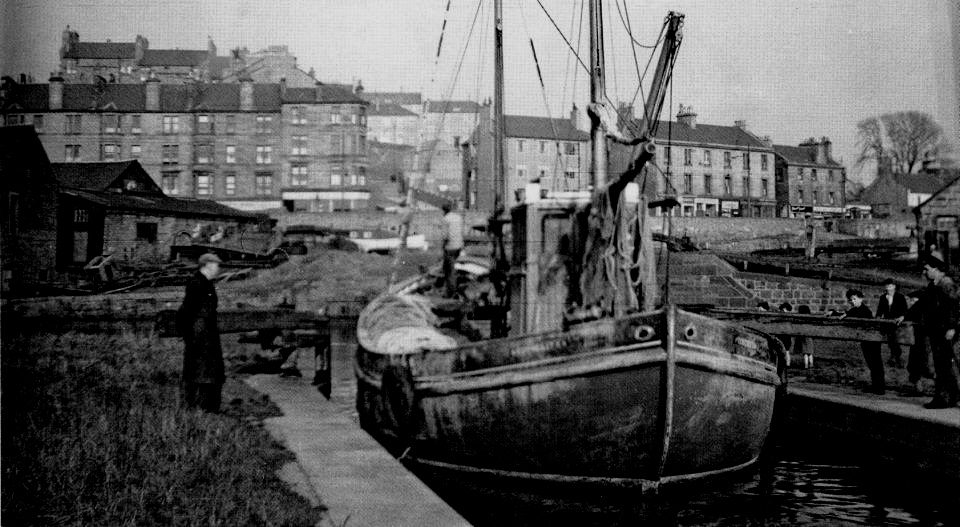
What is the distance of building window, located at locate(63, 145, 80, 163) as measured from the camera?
19.5 m

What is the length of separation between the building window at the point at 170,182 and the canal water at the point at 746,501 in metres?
14.5

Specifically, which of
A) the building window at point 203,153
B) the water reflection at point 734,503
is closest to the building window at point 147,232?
the building window at point 203,153

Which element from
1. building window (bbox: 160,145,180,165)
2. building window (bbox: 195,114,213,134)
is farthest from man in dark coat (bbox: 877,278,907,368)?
building window (bbox: 160,145,180,165)

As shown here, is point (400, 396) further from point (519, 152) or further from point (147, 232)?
point (519, 152)

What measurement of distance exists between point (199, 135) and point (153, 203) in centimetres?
224

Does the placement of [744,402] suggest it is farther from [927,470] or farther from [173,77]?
[173,77]

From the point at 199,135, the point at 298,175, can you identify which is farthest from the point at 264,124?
the point at 298,175

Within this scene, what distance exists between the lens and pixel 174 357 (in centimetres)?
1356

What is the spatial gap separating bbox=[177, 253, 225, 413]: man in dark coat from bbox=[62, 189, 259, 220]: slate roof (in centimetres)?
1108

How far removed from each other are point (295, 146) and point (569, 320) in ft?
64.1

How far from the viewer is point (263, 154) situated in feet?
80.5

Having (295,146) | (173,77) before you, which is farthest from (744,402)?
(173,77)

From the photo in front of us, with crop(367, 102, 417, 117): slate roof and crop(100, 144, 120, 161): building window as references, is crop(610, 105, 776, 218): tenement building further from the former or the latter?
crop(100, 144, 120, 161): building window

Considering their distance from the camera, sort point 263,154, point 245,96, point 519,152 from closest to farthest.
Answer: point 263,154, point 245,96, point 519,152
